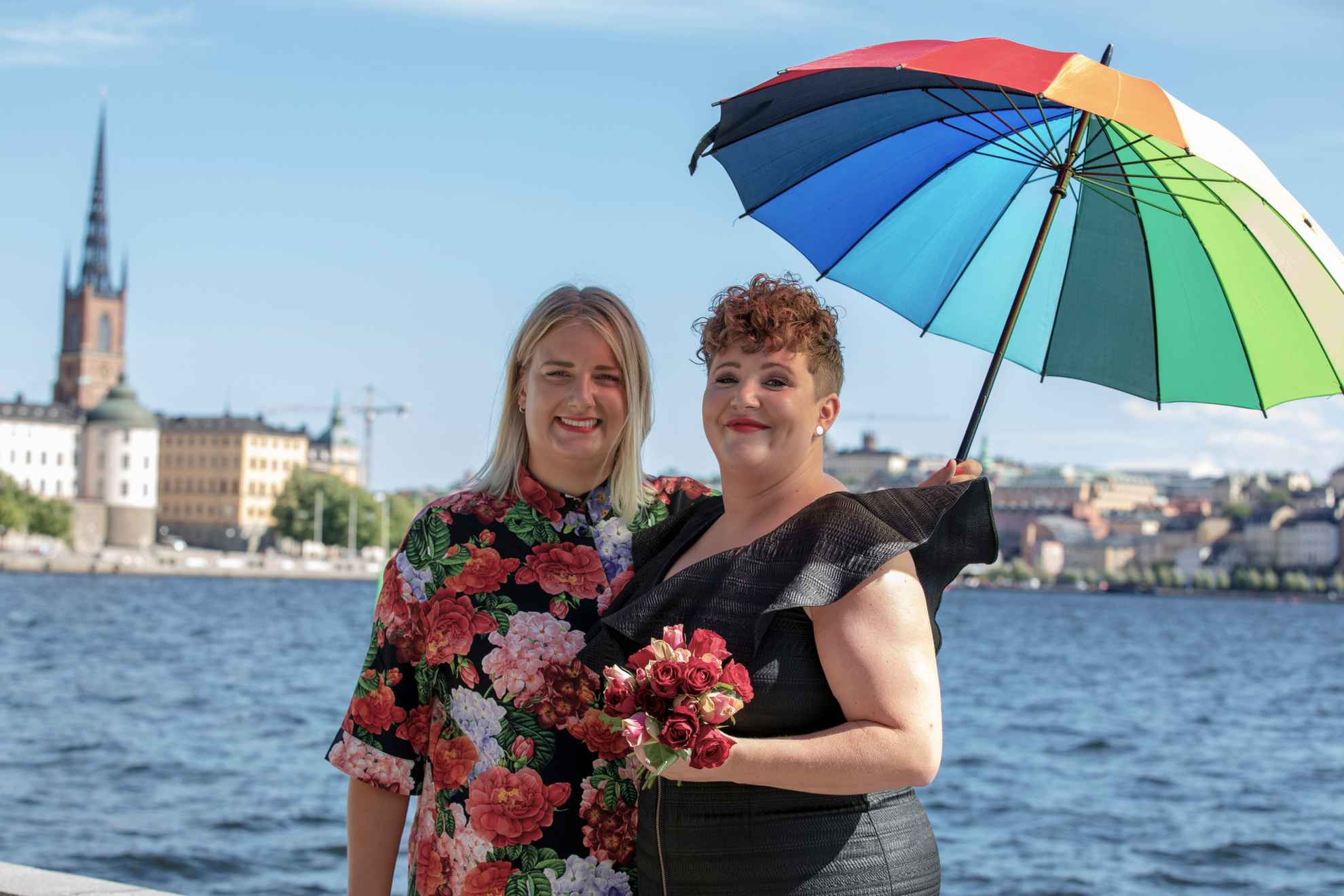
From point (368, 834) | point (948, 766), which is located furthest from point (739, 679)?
point (948, 766)

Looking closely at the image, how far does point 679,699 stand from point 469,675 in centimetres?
70

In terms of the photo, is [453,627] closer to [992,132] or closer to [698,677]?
[698,677]

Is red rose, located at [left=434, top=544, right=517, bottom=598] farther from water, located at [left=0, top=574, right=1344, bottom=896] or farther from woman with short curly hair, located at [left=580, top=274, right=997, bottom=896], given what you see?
water, located at [left=0, top=574, right=1344, bottom=896]

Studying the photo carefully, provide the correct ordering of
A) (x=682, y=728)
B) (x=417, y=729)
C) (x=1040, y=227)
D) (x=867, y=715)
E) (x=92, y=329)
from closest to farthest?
1. (x=682, y=728)
2. (x=867, y=715)
3. (x=417, y=729)
4. (x=1040, y=227)
5. (x=92, y=329)

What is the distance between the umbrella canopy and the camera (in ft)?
8.59

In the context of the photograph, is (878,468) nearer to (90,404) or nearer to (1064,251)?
(90,404)

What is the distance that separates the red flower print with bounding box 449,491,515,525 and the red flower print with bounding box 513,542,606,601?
86 millimetres

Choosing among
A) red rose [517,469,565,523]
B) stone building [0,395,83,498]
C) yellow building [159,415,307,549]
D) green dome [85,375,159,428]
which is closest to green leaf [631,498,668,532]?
red rose [517,469,565,523]

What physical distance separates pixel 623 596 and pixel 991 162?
3.52 ft

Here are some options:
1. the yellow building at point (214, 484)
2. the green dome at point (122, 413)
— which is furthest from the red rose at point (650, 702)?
the yellow building at point (214, 484)

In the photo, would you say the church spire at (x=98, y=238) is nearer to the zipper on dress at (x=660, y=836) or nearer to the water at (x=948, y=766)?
the water at (x=948, y=766)

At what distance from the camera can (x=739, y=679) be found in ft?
6.44

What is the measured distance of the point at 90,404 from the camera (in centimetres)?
10406

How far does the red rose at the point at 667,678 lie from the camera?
1936mm
